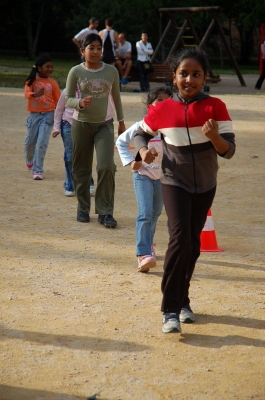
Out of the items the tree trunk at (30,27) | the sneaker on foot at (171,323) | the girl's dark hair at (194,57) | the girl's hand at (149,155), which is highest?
the girl's dark hair at (194,57)

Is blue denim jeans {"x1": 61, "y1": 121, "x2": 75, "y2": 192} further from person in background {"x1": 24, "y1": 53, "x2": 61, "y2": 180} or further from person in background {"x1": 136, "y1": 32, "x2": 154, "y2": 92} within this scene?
person in background {"x1": 136, "y1": 32, "x2": 154, "y2": 92}

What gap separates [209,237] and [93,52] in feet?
7.22

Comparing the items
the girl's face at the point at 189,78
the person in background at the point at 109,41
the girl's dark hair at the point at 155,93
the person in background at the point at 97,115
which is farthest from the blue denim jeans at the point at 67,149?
the person in background at the point at 109,41

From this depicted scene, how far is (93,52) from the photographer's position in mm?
7656

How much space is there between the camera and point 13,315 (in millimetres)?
5223

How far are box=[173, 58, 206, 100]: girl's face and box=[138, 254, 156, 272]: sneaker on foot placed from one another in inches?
73.7

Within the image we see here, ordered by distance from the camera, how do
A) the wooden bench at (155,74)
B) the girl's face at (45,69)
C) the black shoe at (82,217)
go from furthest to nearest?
the wooden bench at (155,74)
the girl's face at (45,69)
the black shoe at (82,217)

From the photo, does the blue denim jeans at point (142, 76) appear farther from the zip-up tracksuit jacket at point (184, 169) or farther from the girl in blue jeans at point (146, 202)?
the zip-up tracksuit jacket at point (184, 169)

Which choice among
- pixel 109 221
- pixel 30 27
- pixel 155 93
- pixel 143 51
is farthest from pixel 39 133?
pixel 30 27

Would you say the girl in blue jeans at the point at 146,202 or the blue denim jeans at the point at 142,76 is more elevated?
the girl in blue jeans at the point at 146,202

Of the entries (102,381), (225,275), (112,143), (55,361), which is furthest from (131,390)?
(112,143)

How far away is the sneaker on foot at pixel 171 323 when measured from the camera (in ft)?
15.9

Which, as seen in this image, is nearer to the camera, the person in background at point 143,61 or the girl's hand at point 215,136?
the girl's hand at point 215,136

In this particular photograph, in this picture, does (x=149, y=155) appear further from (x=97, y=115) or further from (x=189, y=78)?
(x=97, y=115)
